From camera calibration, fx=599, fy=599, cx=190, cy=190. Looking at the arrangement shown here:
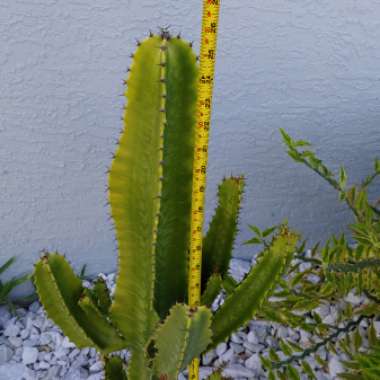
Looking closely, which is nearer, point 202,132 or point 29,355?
point 202,132

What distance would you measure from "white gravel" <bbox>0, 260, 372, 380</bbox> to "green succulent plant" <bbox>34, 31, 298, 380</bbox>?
1.64 ft

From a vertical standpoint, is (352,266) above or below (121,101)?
below

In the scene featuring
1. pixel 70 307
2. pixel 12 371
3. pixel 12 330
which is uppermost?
pixel 70 307

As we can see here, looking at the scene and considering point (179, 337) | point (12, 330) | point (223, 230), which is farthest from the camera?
point (12, 330)

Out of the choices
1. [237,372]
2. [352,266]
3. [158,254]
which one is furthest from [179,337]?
[237,372]

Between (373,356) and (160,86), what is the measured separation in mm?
721

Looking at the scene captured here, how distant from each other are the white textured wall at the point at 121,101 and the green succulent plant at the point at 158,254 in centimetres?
60

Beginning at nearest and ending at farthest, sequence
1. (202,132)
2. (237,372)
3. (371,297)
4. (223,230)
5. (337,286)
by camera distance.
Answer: (202,132), (223,230), (337,286), (371,297), (237,372)

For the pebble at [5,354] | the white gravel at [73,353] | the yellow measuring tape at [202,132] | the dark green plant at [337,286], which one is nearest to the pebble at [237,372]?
the white gravel at [73,353]

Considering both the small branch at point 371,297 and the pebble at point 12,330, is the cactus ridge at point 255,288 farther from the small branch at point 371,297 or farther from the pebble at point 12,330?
the pebble at point 12,330

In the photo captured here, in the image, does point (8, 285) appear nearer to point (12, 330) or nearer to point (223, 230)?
point (12, 330)

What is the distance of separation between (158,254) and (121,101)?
68 cm

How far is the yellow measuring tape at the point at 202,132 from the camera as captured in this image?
1090 mm

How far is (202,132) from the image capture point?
1.18 m
